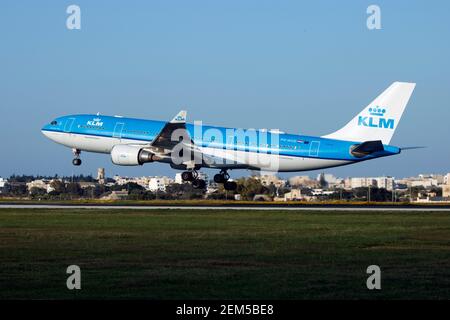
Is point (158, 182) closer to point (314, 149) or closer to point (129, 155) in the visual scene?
point (129, 155)

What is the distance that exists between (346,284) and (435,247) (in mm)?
10991

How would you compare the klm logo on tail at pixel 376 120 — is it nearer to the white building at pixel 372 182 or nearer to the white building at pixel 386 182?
the white building at pixel 372 182

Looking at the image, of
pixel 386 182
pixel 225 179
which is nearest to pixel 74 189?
pixel 225 179

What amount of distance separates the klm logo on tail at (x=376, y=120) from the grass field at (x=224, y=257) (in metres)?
12.0

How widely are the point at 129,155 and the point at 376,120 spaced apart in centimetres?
1764

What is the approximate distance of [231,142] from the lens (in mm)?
60781

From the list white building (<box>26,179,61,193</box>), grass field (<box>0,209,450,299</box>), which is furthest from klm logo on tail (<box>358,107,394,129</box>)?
white building (<box>26,179,61,193</box>)

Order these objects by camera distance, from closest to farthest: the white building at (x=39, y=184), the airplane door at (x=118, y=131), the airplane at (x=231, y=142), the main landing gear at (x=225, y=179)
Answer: the airplane at (x=231, y=142) < the airplane door at (x=118, y=131) < the main landing gear at (x=225, y=179) < the white building at (x=39, y=184)

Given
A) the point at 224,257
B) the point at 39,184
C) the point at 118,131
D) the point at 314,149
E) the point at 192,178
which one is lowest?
the point at 224,257

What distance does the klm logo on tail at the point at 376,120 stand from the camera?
5797cm

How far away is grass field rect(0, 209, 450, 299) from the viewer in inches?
815

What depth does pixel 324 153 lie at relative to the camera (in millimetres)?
58062

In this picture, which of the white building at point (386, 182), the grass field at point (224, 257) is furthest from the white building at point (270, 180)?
the grass field at point (224, 257)

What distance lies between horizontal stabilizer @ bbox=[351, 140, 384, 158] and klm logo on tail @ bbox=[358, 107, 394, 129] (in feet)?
9.09
